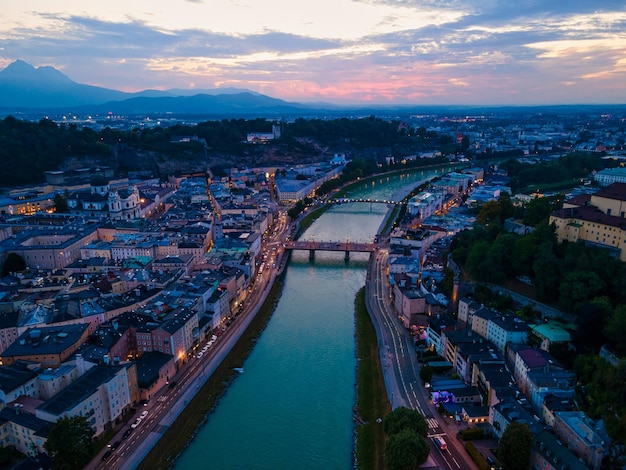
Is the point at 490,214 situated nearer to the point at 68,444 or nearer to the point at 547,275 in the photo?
the point at 547,275

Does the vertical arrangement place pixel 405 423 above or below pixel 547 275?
below

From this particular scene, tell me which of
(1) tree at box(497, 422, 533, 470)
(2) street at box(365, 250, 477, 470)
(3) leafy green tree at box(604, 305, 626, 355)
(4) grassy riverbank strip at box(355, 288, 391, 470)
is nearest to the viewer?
(1) tree at box(497, 422, 533, 470)

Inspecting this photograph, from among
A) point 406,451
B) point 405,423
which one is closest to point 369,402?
point 405,423

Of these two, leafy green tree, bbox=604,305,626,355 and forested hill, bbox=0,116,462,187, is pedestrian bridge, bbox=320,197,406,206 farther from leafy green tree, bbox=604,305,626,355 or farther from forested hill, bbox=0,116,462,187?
leafy green tree, bbox=604,305,626,355

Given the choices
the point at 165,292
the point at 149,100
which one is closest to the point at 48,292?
A: the point at 165,292

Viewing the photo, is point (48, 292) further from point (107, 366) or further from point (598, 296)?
point (598, 296)

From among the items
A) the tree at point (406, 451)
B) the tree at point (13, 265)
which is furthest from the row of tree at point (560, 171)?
the tree at point (13, 265)

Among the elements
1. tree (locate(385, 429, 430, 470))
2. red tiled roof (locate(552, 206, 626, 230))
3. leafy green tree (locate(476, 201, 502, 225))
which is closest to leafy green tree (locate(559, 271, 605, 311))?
red tiled roof (locate(552, 206, 626, 230))
